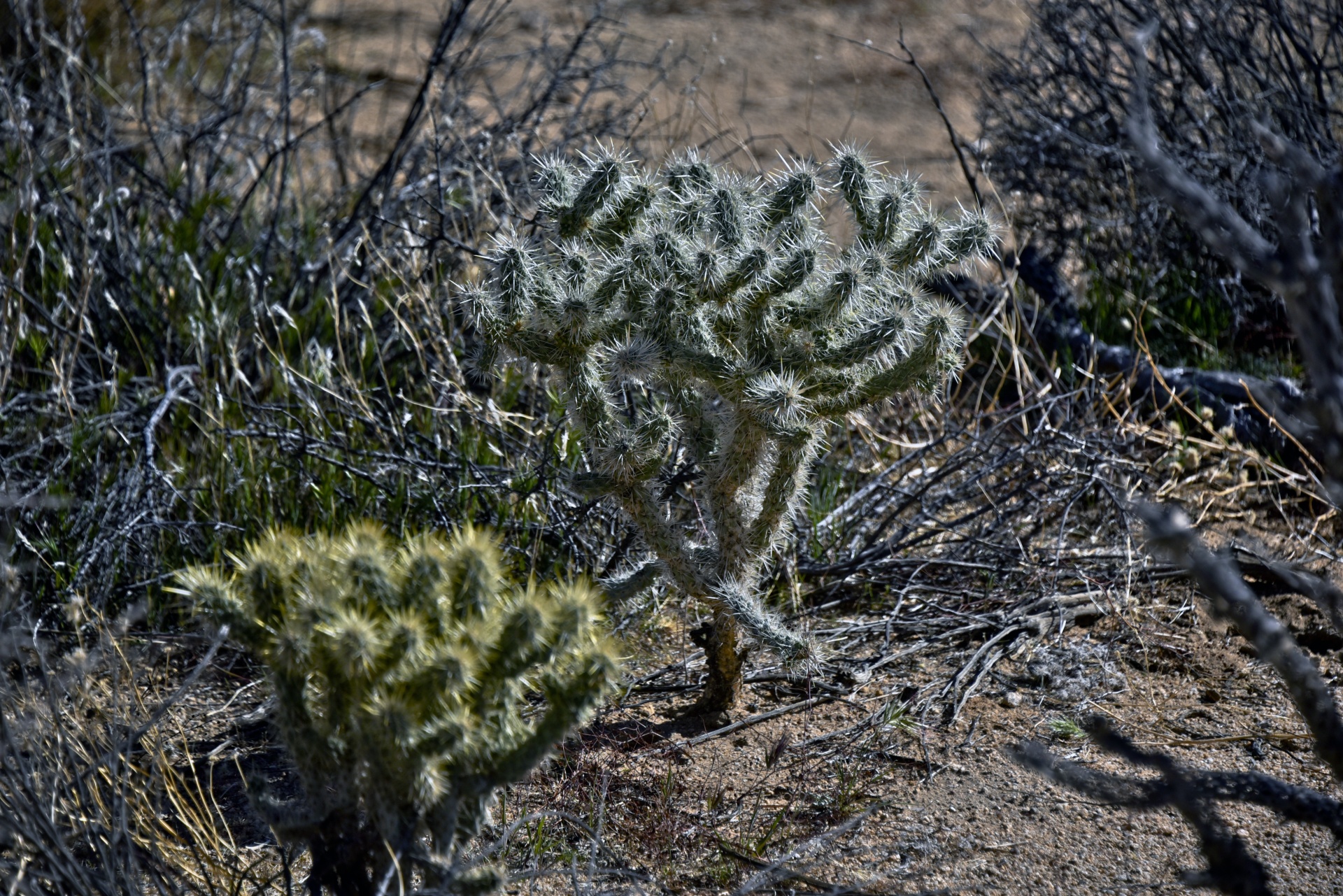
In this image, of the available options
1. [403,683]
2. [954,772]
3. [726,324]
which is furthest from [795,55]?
[403,683]

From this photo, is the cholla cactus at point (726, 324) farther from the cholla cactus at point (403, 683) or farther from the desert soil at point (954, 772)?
the cholla cactus at point (403, 683)

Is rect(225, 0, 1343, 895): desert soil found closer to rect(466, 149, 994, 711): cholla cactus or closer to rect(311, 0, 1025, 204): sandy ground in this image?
rect(466, 149, 994, 711): cholla cactus

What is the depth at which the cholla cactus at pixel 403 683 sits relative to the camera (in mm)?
1904

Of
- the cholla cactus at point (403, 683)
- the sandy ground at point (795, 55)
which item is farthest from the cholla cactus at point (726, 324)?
the sandy ground at point (795, 55)

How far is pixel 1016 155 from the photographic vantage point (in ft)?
18.0

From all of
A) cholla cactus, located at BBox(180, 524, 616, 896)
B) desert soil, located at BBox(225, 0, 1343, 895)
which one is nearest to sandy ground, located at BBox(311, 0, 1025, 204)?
desert soil, located at BBox(225, 0, 1343, 895)

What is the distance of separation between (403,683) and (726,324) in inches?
39.5

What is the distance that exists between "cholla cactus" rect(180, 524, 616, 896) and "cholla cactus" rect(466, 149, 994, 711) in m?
0.56

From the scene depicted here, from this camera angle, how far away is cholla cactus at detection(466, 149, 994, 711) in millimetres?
2395

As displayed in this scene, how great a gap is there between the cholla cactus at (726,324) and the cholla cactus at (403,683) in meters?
0.56

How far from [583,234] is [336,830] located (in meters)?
1.30

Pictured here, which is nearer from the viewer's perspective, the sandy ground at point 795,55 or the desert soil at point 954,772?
the desert soil at point 954,772

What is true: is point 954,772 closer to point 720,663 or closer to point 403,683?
point 720,663

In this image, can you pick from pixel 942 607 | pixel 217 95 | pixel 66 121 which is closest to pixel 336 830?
pixel 942 607
